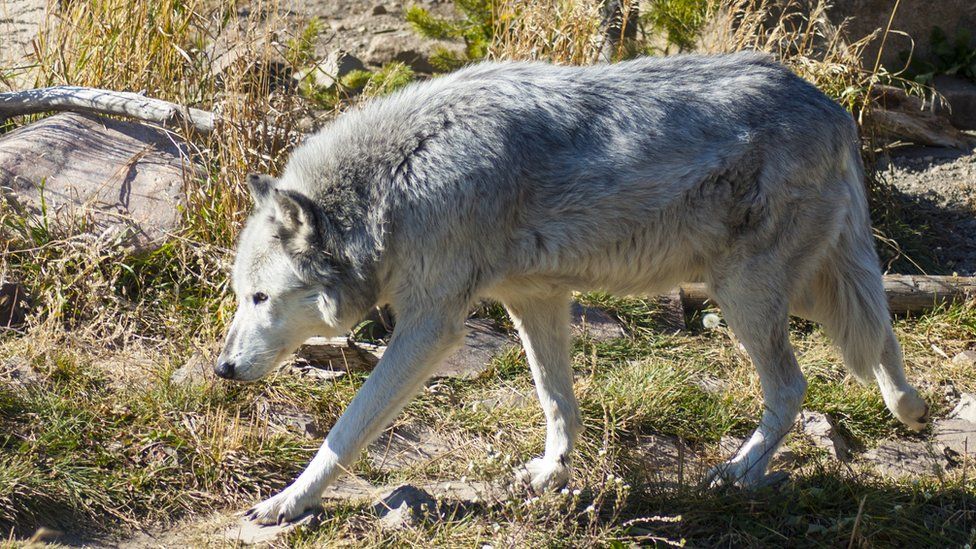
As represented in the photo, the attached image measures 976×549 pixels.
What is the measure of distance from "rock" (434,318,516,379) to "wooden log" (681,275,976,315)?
1399 millimetres

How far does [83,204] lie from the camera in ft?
20.1

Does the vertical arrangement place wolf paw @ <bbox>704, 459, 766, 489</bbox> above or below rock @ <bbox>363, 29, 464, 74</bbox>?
below

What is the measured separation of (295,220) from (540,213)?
106cm

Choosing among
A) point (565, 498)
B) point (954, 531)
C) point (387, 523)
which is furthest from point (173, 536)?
point (954, 531)

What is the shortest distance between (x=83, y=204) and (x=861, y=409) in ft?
15.7

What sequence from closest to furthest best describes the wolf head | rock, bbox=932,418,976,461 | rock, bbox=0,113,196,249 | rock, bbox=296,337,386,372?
the wolf head < rock, bbox=932,418,976,461 < rock, bbox=296,337,386,372 < rock, bbox=0,113,196,249

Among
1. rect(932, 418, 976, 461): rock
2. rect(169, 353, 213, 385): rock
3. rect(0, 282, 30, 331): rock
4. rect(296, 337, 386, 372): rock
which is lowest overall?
rect(932, 418, 976, 461): rock

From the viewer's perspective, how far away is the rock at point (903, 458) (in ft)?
16.5

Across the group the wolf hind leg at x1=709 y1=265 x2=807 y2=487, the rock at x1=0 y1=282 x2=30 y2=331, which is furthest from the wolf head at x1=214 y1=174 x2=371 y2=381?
the rock at x1=0 y1=282 x2=30 y2=331

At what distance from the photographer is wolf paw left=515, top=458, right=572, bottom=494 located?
457 centimetres

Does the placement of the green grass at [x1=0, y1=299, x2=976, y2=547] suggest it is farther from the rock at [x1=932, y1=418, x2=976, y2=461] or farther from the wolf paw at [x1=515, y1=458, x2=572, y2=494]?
the rock at [x1=932, y1=418, x2=976, y2=461]

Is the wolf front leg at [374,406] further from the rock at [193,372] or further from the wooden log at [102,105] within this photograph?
the wooden log at [102,105]

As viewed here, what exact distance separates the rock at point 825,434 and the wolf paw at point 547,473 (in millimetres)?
1379

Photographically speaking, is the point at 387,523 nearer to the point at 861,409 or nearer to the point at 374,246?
the point at 374,246
